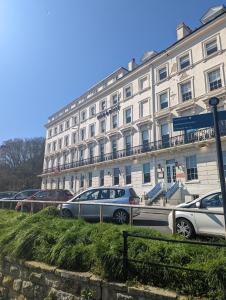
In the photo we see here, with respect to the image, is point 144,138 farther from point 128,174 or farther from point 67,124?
point 67,124

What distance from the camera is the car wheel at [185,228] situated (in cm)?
759

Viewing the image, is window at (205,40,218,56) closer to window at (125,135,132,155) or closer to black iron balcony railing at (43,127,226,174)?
black iron balcony railing at (43,127,226,174)

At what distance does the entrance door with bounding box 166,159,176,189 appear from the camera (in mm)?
25328

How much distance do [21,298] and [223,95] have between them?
2237cm

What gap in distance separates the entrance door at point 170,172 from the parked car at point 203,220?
56.7 feet

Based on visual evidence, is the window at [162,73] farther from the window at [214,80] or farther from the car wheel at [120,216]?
the car wheel at [120,216]

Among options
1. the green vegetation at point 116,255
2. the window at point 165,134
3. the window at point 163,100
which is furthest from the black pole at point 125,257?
the window at point 163,100

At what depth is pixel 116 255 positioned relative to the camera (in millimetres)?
4512

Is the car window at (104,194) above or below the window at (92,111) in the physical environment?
below

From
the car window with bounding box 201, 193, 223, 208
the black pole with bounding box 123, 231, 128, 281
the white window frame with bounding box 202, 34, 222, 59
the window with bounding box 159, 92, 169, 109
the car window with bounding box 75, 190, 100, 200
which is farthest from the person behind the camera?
the window with bounding box 159, 92, 169, 109

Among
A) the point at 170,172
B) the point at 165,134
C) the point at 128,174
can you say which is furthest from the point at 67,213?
the point at 128,174

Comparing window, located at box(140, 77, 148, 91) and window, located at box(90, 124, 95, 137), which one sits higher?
window, located at box(140, 77, 148, 91)

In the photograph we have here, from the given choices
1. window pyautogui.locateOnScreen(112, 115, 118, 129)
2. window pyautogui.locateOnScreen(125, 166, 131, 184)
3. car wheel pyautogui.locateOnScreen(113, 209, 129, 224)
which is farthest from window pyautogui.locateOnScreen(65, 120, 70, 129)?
car wheel pyautogui.locateOnScreen(113, 209, 129, 224)

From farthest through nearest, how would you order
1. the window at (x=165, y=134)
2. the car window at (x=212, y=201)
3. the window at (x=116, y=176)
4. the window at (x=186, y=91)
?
the window at (x=116, y=176)
the window at (x=165, y=134)
the window at (x=186, y=91)
the car window at (x=212, y=201)
